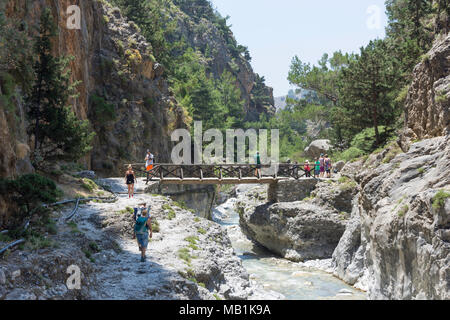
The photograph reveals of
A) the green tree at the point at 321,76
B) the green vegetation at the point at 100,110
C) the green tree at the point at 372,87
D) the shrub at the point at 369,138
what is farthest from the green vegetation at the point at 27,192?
the green tree at the point at 321,76

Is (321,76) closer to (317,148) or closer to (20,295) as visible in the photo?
(317,148)

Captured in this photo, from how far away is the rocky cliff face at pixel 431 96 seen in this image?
1544 cm

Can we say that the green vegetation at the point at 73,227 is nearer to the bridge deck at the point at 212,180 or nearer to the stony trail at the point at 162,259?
the stony trail at the point at 162,259

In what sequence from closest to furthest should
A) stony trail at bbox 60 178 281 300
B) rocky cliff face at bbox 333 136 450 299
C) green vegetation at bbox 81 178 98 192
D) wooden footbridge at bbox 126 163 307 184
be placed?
1. stony trail at bbox 60 178 281 300
2. rocky cliff face at bbox 333 136 450 299
3. green vegetation at bbox 81 178 98 192
4. wooden footbridge at bbox 126 163 307 184

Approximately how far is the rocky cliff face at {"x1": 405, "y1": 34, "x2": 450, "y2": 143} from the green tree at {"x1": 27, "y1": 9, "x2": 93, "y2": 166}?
48.5ft

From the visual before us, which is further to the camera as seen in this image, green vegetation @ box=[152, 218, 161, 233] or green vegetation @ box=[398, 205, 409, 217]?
green vegetation @ box=[152, 218, 161, 233]

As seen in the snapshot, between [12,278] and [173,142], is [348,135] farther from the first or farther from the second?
[12,278]

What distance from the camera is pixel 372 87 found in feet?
85.4

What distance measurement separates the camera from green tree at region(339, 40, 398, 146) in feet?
83.8

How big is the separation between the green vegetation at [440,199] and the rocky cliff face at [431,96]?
454 cm

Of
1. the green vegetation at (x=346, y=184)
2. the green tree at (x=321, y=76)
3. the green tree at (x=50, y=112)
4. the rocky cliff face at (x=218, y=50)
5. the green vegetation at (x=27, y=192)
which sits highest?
the rocky cliff face at (x=218, y=50)

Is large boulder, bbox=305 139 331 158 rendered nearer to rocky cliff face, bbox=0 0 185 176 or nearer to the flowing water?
rocky cliff face, bbox=0 0 185 176

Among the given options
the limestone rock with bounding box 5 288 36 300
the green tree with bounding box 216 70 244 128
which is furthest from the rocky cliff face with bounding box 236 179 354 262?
the green tree with bounding box 216 70 244 128
